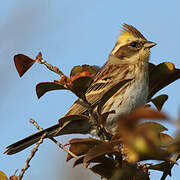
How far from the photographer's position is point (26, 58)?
2.06 meters

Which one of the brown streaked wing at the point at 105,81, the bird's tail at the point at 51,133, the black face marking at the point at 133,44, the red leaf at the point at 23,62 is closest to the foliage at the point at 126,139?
the red leaf at the point at 23,62

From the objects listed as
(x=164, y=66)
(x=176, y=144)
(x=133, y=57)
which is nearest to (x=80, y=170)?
(x=133, y=57)

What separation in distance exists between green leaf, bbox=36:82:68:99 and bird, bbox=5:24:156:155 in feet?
3.62

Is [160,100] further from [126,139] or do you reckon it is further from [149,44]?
[126,139]

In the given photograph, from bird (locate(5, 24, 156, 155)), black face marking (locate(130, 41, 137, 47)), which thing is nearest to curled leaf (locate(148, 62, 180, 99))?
bird (locate(5, 24, 156, 155))

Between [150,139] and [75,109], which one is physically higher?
[150,139]

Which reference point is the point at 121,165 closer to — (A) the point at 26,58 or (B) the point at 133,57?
(A) the point at 26,58

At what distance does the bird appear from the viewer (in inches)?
131

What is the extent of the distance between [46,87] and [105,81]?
2.17 m

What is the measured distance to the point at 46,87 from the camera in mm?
1862

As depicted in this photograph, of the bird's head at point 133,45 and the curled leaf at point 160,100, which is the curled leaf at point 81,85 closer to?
the curled leaf at point 160,100

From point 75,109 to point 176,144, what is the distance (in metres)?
2.69

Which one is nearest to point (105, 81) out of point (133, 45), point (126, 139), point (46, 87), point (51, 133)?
point (133, 45)

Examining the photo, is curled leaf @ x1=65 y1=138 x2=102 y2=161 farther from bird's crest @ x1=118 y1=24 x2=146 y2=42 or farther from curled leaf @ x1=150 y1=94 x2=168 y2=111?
bird's crest @ x1=118 y1=24 x2=146 y2=42
